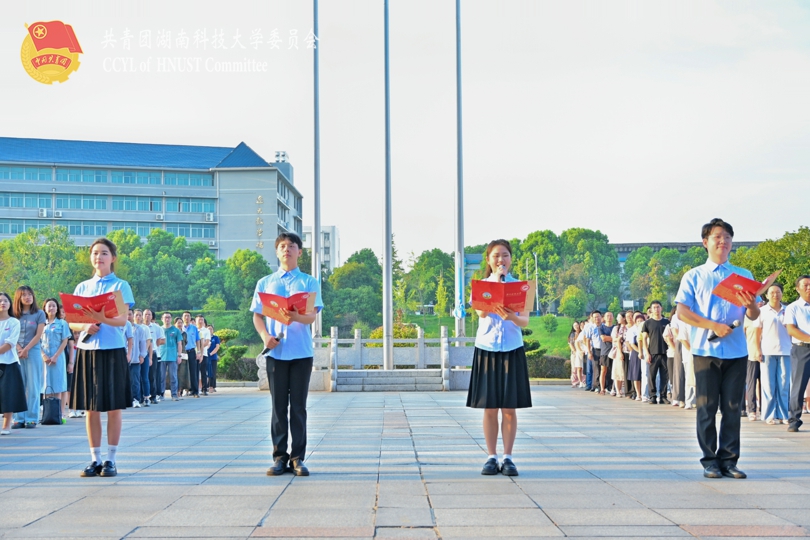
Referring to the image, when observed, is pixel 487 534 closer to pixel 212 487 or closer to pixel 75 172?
pixel 212 487

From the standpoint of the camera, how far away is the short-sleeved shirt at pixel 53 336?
1261 centimetres

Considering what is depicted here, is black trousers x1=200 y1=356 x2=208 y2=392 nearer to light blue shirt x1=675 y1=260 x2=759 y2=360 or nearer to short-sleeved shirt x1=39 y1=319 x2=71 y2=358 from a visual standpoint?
short-sleeved shirt x1=39 y1=319 x2=71 y2=358

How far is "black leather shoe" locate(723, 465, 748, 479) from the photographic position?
260 inches

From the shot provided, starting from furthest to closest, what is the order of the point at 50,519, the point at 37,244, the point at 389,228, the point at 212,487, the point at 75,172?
the point at 75,172
the point at 37,244
the point at 389,228
the point at 212,487
the point at 50,519

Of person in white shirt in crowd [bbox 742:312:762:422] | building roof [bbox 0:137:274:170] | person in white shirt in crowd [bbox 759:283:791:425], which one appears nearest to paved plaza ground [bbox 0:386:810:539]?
person in white shirt in crowd [bbox 759:283:791:425]

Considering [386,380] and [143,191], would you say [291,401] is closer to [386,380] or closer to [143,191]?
[386,380]

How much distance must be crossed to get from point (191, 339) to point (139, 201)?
6659 centimetres

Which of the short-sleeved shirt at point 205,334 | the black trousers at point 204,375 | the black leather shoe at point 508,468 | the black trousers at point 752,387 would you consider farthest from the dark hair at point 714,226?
the black trousers at point 204,375

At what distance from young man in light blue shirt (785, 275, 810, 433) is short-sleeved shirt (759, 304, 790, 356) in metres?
0.23

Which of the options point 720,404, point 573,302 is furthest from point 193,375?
point 573,302

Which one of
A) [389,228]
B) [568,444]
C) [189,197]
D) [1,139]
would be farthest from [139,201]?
[568,444]

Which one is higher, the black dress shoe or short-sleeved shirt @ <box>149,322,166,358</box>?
short-sleeved shirt @ <box>149,322,166,358</box>

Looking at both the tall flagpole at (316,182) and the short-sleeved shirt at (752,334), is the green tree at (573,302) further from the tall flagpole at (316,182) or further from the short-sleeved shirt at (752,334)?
the short-sleeved shirt at (752,334)

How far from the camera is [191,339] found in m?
20.3
